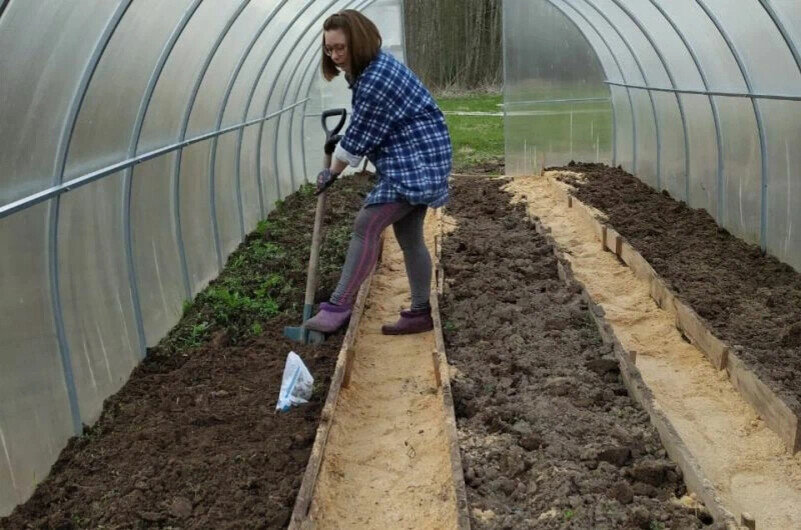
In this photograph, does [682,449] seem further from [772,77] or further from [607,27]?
[607,27]

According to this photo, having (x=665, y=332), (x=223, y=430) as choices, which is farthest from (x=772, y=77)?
(x=223, y=430)

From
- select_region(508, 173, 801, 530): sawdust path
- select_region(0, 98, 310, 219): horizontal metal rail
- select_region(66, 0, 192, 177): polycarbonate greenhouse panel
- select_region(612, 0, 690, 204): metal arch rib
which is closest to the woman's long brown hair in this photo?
select_region(66, 0, 192, 177): polycarbonate greenhouse panel

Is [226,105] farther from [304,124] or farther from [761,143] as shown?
[304,124]

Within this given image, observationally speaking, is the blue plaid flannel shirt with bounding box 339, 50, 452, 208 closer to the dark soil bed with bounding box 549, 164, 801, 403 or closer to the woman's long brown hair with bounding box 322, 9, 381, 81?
the woman's long brown hair with bounding box 322, 9, 381, 81

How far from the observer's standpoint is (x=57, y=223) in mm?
4395

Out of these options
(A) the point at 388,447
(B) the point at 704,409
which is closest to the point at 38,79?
(A) the point at 388,447

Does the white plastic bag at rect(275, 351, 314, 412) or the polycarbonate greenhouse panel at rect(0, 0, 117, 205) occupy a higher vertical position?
the polycarbonate greenhouse panel at rect(0, 0, 117, 205)

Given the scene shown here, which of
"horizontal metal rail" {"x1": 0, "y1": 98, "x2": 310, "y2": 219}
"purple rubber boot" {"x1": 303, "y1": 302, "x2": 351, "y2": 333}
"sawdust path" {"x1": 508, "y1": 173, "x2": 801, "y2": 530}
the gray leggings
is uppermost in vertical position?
"horizontal metal rail" {"x1": 0, "y1": 98, "x2": 310, "y2": 219}

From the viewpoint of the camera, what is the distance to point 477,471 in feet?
12.9

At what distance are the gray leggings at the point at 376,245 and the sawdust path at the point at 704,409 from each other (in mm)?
1524

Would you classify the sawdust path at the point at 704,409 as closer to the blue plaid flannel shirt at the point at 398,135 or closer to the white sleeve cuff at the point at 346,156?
the blue plaid flannel shirt at the point at 398,135

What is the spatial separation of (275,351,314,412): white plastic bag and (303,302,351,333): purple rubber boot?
873 millimetres

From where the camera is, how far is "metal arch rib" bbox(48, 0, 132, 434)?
14.1ft

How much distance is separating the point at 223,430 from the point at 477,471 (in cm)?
142
